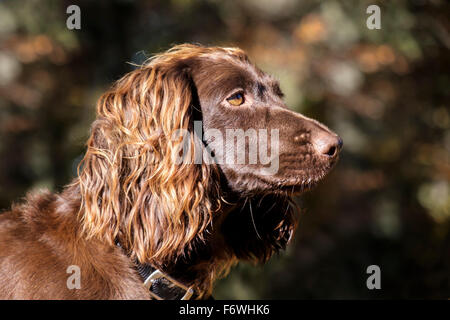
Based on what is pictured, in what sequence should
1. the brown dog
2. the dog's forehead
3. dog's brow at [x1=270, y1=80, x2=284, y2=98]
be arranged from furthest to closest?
1. dog's brow at [x1=270, y1=80, x2=284, y2=98]
2. the dog's forehead
3. the brown dog

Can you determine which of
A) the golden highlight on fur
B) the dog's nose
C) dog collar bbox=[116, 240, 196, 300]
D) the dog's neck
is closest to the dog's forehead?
the golden highlight on fur

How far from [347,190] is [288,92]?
166 cm

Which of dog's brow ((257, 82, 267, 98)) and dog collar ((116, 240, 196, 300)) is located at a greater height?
dog's brow ((257, 82, 267, 98))

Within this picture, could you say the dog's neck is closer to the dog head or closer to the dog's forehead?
the dog head

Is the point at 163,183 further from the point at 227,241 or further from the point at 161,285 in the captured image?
the point at 227,241

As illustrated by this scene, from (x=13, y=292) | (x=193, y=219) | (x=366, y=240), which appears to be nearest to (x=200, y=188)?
(x=193, y=219)

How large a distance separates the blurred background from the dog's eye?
2.15 metres

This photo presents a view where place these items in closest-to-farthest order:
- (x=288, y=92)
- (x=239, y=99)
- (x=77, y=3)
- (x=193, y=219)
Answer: (x=193, y=219) < (x=239, y=99) < (x=77, y=3) < (x=288, y=92)

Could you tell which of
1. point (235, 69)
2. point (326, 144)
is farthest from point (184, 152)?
point (326, 144)

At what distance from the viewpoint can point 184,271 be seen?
218 cm

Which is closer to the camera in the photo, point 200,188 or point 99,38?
point 200,188

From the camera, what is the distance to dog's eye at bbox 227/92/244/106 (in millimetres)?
2221

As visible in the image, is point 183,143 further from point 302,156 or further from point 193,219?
point 302,156

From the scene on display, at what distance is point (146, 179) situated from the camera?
204 cm
